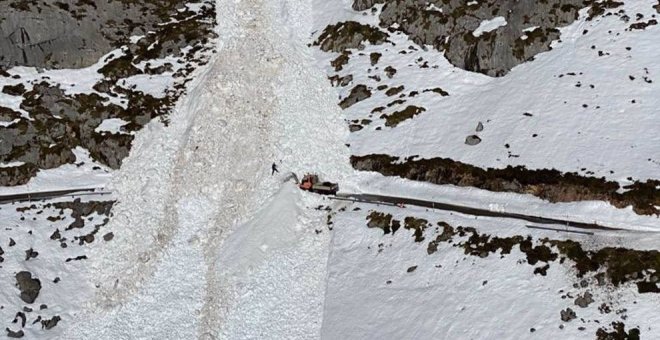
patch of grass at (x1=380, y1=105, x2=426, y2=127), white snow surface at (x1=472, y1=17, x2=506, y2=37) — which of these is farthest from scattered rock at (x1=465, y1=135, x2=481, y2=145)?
white snow surface at (x1=472, y1=17, x2=506, y2=37)

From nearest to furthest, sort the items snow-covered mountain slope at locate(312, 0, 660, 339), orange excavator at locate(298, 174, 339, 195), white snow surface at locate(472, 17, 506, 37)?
1. snow-covered mountain slope at locate(312, 0, 660, 339)
2. orange excavator at locate(298, 174, 339, 195)
3. white snow surface at locate(472, 17, 506, 37)

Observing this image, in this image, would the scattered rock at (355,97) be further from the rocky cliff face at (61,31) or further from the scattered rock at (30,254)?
the scattered rock at (30,254)

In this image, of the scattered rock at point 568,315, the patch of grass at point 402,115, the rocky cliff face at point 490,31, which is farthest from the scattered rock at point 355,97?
the scattered rock at point 568,315

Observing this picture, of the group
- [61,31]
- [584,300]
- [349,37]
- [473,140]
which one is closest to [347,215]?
[473,140]

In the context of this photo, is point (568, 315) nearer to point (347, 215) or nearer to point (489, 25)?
point (347, 215)

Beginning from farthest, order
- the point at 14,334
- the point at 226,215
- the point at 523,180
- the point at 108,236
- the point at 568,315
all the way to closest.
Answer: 1. the point at 226,215
2. the point at 108,236
3. the point at 523,180
4. the point at 14,334
5. the point at 568,315

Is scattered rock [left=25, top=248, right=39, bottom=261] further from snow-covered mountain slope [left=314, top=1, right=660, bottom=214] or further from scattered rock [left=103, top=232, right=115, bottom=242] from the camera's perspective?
snow-covered mountain slope [left=314, top=1, right=660, bottom=214]

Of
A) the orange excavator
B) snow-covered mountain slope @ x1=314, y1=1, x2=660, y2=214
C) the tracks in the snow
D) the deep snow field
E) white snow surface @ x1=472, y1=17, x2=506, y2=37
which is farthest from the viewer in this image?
white snow surface @ x1=472, y1=17, x2=506, y2=37
